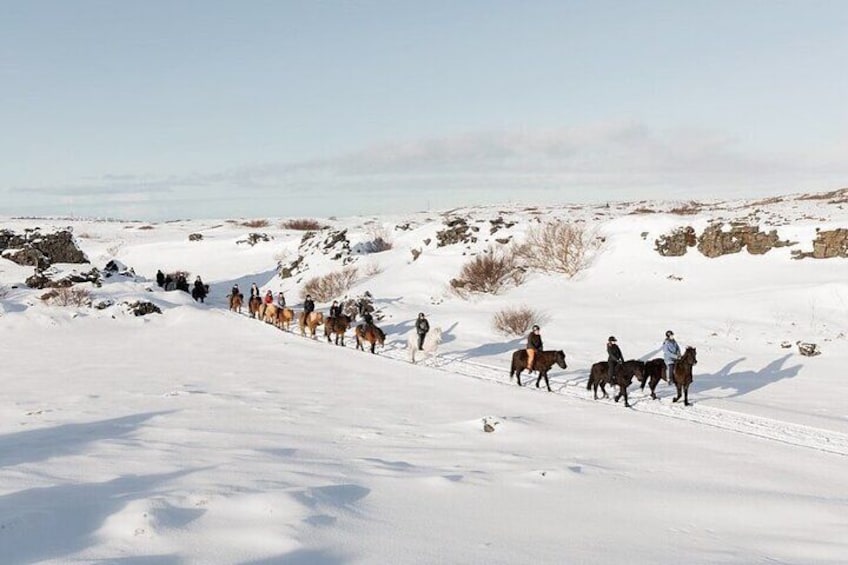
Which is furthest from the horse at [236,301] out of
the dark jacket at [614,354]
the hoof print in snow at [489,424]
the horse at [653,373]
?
the hoof print in snow at [489,424]

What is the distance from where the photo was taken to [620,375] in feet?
46.3

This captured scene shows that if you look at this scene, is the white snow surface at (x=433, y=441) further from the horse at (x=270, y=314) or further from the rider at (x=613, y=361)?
the horse at (x=270, y=314)

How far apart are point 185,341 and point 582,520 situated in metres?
21.3

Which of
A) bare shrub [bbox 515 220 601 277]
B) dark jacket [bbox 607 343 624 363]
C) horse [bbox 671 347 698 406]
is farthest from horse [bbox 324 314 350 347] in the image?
bare shrub [bbox 515 220 601 277]

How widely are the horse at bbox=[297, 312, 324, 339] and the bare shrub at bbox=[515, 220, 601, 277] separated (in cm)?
1398

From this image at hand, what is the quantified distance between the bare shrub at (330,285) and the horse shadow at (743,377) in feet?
76.8

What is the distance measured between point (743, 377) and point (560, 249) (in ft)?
53.6

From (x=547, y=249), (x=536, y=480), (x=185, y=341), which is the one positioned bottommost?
(x=185, y=341)

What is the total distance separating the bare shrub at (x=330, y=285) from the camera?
37625mm

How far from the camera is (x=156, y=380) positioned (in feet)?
52.0

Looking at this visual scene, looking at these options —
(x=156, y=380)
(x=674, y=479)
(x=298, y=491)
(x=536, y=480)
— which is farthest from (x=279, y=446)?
(x=156, y=380)

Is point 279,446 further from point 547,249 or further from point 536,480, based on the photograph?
point 547,249

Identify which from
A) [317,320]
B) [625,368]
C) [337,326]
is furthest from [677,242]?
[625,368]

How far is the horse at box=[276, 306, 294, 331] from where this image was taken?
1083 inches
